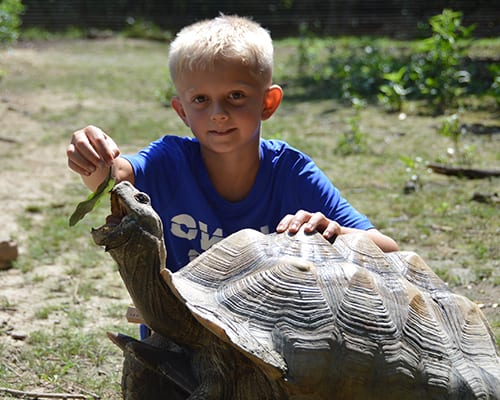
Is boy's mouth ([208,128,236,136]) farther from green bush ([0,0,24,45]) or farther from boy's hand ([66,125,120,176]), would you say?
green bush ([0,0,24,45])

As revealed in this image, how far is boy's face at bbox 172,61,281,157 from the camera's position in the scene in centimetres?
237

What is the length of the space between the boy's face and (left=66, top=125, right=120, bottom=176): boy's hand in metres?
0.42

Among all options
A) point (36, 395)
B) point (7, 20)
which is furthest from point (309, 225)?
point (7, 20)

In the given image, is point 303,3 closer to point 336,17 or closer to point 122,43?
point 336,17

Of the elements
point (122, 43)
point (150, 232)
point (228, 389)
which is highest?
point (150, 232)

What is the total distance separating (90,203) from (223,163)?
2.56ft

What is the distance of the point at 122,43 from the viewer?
15859 mm

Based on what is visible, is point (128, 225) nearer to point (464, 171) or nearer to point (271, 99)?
point (271, 99)

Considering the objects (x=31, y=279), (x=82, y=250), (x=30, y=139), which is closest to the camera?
(x=31, y=279)

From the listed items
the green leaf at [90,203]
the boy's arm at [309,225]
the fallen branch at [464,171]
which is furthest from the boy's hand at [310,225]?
the fallen branch at [464,171]

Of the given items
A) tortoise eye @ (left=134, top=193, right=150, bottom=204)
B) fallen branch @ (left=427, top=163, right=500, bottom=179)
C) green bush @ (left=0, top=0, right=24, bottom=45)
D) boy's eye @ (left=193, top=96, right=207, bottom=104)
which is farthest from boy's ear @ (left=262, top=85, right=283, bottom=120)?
green bush @ (left=0, top=0, right=24, bottom=45)

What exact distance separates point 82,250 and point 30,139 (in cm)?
309

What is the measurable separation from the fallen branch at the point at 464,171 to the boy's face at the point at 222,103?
301 cm

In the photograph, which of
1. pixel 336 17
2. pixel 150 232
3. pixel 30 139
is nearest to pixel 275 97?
pixel 150 232
